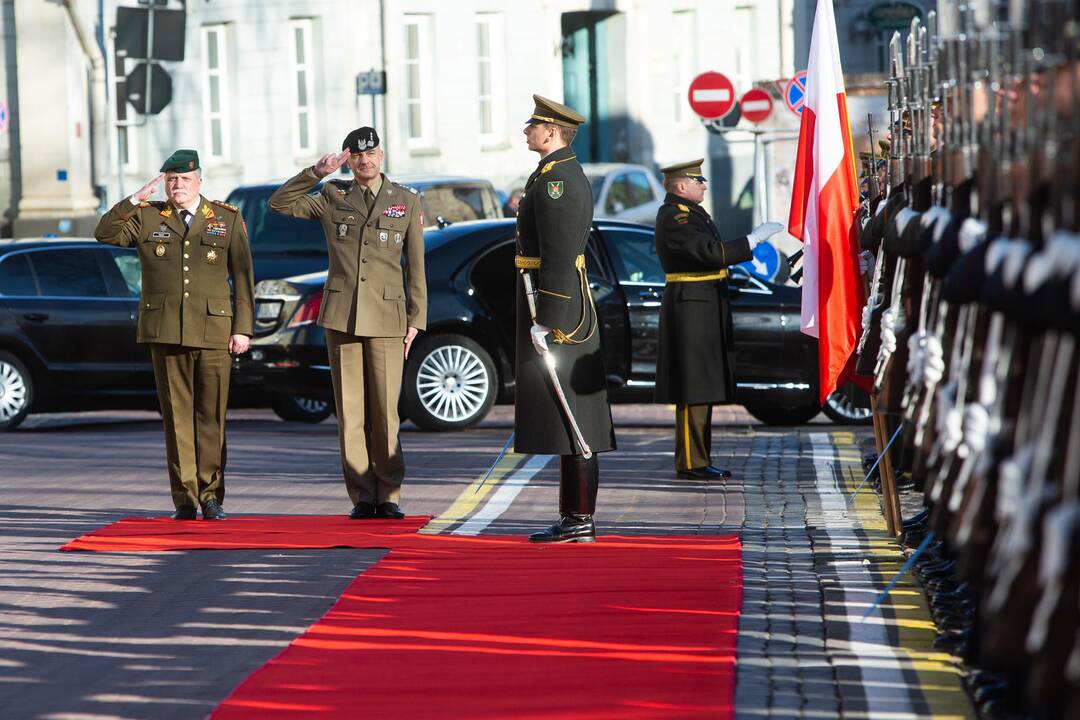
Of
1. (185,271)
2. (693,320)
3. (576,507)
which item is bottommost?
(576,507)

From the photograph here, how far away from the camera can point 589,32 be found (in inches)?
1464

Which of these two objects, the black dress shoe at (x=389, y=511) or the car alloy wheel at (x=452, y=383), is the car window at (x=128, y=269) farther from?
the black dress shoe at (x=389, y=511)

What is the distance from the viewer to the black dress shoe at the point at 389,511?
970cm

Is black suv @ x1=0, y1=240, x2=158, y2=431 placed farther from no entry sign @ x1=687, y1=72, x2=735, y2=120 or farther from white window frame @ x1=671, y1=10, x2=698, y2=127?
white window frame @ x1=671, y1=10, x2=698, y2=127

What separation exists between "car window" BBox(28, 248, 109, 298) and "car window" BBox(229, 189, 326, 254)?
121 inches

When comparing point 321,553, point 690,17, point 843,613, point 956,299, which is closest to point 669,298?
point 321,553

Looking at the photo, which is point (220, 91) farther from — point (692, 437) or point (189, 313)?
point (189, 313)

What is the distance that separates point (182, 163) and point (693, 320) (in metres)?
3.16

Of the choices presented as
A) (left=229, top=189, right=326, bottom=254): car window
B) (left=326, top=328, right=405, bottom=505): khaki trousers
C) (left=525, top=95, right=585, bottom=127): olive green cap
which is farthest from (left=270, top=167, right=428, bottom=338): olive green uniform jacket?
(left=229, top=189, right=326, bottom=254): car window

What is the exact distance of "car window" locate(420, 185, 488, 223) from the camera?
21.4m

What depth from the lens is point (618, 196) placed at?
27.5m

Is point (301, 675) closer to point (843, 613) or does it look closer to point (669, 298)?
point (843, 613)

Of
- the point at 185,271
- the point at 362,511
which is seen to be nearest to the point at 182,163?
the point at 185,271

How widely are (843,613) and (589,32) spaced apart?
3115 centimetres
